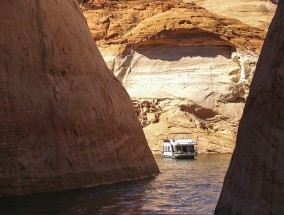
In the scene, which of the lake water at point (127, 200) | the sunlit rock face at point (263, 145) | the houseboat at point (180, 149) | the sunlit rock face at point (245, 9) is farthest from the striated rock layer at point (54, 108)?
the sunlit rock face at point (245, 9)

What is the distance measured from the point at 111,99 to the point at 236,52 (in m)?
38.7

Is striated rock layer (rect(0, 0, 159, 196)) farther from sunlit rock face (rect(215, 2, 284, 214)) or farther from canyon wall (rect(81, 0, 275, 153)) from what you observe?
canyon wall (rect(81, 0, 275, 153))

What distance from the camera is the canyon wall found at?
5688cm

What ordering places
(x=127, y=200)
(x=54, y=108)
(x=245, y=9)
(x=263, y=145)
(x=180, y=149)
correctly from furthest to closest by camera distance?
(x=245, y=9) → (x=180, y=149) → (x=54, y=108) → (x=127, y=200) → (x=263, y=145)

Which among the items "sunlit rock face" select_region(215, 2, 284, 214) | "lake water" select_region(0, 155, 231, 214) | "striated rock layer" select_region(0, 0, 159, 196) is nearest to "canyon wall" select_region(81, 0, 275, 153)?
"striated rock layer" select_region(0, 0, 159, 196)

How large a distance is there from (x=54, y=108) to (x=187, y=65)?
41.8m

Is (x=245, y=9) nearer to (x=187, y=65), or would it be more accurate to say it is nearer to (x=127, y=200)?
(x=187, y=65)

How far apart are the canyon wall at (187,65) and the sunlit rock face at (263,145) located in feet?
142

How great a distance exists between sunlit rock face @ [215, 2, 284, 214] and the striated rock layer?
8.33 meters

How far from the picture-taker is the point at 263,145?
10039 mm

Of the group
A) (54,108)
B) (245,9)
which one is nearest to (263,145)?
(54,108)

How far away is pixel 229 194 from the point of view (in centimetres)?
1112

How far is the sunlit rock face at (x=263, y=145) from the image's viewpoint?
378 inches

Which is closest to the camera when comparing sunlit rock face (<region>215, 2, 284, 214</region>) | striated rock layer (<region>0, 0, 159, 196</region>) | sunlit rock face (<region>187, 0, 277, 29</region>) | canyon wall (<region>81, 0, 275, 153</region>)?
sunlit rock face (<region>215, 2, 284, 214</region>)
